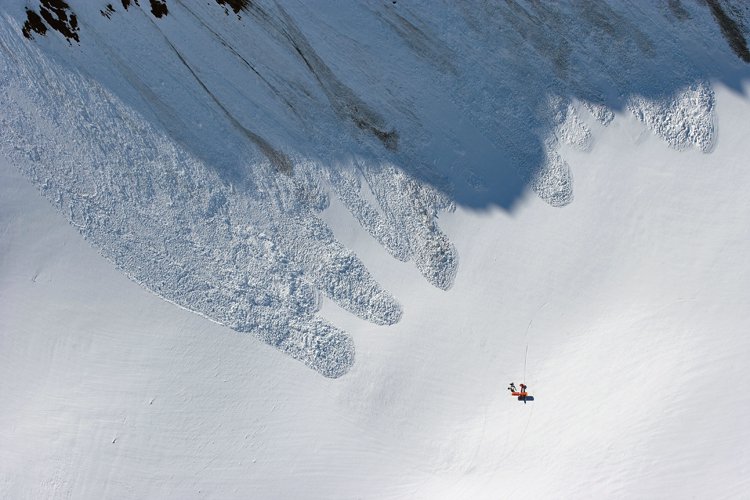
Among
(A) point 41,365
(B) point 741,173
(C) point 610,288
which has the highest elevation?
(B) point 741,173

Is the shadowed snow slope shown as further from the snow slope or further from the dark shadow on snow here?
the dark shadow on snow

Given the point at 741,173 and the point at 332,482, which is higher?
the point at 741,173

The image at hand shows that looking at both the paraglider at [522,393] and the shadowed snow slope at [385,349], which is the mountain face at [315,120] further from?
the paraglider at [522,393]

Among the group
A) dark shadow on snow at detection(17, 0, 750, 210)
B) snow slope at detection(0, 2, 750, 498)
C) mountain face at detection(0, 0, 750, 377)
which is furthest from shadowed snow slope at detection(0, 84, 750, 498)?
dark shadow on snow at detection(17, 0, 750, 210)

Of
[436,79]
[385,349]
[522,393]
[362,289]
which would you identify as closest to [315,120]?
[436,79]

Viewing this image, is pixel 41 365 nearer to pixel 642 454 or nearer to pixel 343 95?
pixel 343 95

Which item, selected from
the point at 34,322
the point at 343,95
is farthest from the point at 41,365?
the point at 343,95

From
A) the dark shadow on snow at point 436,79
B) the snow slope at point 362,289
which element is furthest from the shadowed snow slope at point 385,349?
the dark shadow on snow at point 436,79

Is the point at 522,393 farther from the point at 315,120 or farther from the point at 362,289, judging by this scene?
the point at 315,120
